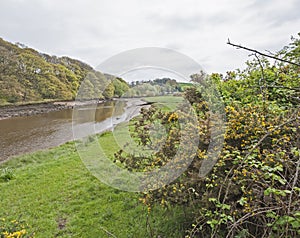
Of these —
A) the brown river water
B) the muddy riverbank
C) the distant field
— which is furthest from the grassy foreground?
the muddy riverbank

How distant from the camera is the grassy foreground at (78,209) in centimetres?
331

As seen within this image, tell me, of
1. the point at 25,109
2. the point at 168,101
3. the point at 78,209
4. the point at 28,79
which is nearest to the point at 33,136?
the point at 78,209

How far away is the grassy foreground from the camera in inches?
130

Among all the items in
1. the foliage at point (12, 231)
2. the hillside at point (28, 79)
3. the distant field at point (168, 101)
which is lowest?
the foliage at point (12, 231)

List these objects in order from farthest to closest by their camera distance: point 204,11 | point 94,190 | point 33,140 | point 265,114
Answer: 1. point 33,140
2. point 94,190
3. point 204,11
4. point 265,114

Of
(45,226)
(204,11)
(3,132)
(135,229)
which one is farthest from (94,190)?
(3,132)

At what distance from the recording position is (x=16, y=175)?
277 inches

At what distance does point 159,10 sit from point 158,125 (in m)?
2.73

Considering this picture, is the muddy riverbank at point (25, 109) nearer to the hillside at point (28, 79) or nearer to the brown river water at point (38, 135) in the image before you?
the hillside at point (28, 79)

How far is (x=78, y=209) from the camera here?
432cm

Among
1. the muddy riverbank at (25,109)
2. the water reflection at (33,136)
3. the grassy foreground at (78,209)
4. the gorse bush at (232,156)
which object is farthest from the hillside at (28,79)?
the gorse bush at (232,156)

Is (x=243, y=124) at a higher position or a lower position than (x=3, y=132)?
higher

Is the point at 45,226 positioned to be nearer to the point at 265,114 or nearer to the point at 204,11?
the point at 265,114

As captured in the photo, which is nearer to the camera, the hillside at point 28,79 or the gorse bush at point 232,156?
the gorse bush at point 232,156
